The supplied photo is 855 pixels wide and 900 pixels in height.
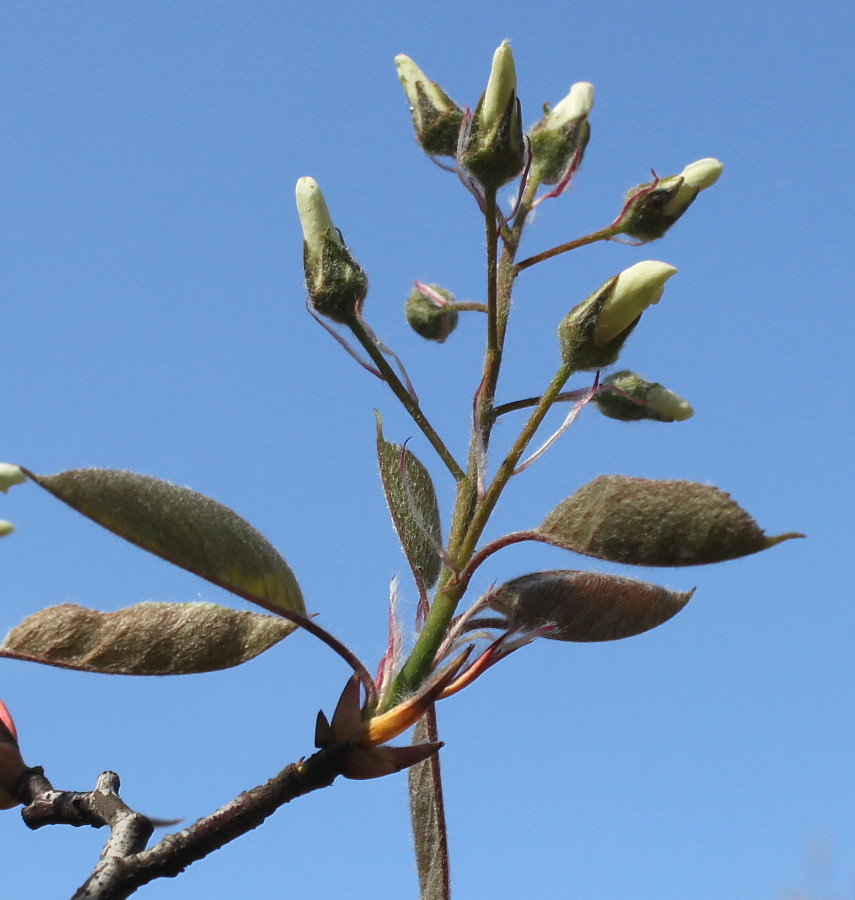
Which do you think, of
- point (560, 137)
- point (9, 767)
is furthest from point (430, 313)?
point (9, 767)

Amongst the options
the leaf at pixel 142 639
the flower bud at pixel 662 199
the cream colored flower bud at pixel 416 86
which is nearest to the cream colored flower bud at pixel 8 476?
the leaf at pixel 142 639

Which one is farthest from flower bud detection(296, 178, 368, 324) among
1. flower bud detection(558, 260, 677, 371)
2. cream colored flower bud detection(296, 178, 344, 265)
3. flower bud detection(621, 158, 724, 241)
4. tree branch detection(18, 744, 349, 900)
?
tree branch detection(18, 744, 349, 900)

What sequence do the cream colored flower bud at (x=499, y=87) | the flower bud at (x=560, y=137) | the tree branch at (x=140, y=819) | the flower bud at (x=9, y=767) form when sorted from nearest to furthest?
the tree branch at (x=140, y=819)
the flower bud at (x=9, y=767)
the cream colored flower bud at (x=499, y=87)
the flower bud at (x=560, y=137)

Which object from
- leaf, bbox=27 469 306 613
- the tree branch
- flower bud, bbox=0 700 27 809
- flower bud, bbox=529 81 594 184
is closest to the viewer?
the tree branch

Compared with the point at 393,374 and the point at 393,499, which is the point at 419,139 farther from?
the point at 393,499

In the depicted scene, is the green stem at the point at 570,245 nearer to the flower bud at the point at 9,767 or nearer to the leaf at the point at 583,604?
the leaf at the point at 583,604

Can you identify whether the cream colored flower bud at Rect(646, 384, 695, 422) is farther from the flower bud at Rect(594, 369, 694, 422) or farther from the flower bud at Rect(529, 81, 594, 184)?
the flower bud at Rect(529, 81, 594, 184)
